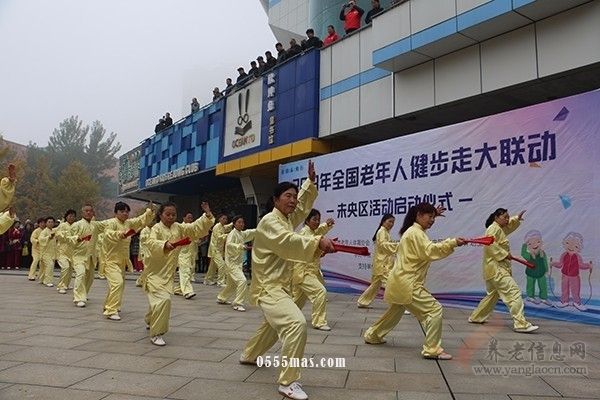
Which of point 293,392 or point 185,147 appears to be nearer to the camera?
point 293,392

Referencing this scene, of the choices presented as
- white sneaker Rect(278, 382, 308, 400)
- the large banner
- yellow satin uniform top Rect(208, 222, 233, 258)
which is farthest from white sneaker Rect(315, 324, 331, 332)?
yellow satin uniform top Rect(208, 222, 233, 258)

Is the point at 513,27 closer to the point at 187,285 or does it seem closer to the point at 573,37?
the point at 573,37

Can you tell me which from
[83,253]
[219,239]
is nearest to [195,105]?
[219,239]

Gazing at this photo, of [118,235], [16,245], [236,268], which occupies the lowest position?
[236,268]

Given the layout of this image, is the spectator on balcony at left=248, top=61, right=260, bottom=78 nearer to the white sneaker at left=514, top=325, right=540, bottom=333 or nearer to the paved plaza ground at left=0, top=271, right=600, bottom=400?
the paved plaza ground at left=0, top=271, right=600, bottom=400

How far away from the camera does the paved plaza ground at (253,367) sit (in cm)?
357

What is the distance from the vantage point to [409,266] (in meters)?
5.02

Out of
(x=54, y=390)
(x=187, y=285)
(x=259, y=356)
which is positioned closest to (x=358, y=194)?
(x=187, y=285)

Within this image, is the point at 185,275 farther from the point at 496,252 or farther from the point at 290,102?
the point at 290,102

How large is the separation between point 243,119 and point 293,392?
48.7 ft

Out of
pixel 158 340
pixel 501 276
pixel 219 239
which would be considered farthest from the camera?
pixel 219 239

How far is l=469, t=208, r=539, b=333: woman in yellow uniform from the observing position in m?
6.30

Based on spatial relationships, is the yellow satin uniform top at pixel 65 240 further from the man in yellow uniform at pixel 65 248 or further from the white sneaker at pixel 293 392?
the white sneaker at pixel 293 392

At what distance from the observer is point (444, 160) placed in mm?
9055
